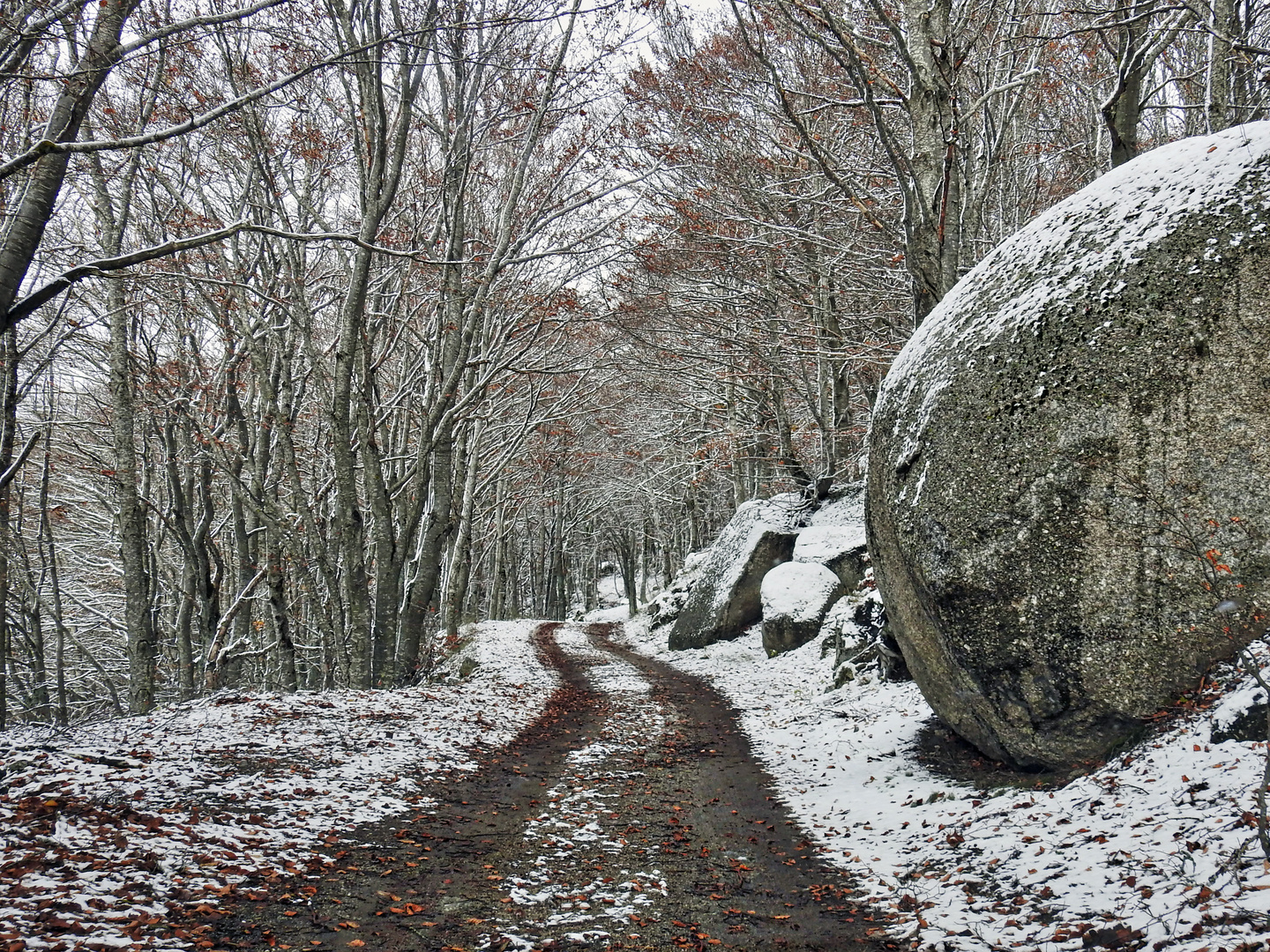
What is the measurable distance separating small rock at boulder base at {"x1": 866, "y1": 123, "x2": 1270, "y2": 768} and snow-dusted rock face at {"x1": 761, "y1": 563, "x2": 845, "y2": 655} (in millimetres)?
8373

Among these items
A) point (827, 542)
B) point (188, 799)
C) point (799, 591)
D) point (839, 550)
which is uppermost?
point (827, 542)

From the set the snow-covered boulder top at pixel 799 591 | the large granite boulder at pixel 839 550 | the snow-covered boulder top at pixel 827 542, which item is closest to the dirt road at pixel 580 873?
the snow-covered boulder top at pixel 799 591

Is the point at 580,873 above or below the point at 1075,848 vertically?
below

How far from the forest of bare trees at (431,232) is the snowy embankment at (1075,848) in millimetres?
5057

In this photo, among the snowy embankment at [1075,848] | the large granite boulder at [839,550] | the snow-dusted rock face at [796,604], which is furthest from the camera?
the large granite boulder at [839,550]

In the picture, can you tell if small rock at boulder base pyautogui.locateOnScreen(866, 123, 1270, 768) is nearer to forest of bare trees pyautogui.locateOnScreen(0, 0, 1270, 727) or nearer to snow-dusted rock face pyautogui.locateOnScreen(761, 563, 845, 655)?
forest of bare trees pyautogui.locateOnScreen(0, 0, 1270, 727)

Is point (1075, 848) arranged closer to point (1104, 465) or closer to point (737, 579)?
point (1104, 465)

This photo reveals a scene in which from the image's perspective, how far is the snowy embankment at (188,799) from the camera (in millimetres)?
3674

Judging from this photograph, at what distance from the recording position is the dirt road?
12.8ft

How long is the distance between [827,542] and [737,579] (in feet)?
8.56

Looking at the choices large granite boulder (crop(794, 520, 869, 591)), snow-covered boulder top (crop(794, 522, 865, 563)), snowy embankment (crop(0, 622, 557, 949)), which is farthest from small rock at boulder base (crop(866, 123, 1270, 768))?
snow-covered boulder top (crop(794, 522, 865, 563))

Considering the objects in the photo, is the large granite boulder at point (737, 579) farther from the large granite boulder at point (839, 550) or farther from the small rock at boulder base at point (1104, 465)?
the small rock at boulder base at point (1104, 465)

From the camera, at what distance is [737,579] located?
1752cm

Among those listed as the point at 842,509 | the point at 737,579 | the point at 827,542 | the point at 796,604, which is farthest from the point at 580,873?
the point at 842,509
